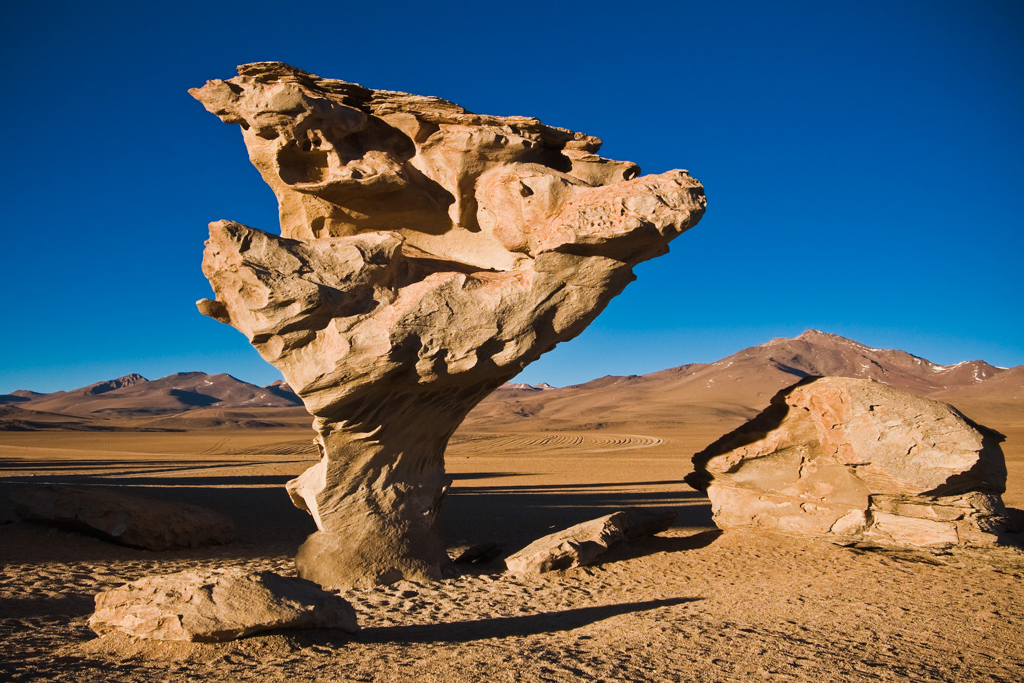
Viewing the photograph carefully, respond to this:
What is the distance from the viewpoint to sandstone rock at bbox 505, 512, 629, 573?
7578 millimetres

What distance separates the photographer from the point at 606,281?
24.7 ft

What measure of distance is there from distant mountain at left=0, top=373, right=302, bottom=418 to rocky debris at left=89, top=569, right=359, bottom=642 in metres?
109

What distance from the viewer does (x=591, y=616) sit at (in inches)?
235

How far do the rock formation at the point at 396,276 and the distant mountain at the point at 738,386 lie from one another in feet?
152

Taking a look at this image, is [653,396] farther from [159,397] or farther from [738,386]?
[159,397]

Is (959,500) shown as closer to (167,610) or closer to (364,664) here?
(364,664)

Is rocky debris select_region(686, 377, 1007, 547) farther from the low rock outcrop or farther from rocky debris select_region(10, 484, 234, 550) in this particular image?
rocky debris select_region(10, 484, 234, 550)

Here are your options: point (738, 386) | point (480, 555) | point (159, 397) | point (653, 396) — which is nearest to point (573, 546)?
point (480, 555)

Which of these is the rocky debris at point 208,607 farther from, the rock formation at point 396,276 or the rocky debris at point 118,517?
the rocky debris at point 118,517

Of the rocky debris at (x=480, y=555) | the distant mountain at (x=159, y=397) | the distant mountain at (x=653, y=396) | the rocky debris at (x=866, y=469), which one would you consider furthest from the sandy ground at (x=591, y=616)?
the distant mountain at (x=159, y=397)

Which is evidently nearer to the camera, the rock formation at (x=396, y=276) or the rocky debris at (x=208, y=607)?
the rocky debris at (x=208, y=607)

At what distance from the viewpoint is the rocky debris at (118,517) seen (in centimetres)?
840

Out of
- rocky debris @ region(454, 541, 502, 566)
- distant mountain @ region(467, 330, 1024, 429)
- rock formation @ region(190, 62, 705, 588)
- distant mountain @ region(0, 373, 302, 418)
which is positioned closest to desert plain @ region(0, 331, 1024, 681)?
rocky debris @ region(454, 541, 502, 566)

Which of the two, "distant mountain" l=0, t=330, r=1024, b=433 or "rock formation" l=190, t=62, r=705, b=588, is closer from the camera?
"rock formation" l=190, t=62, r=705, b=588
